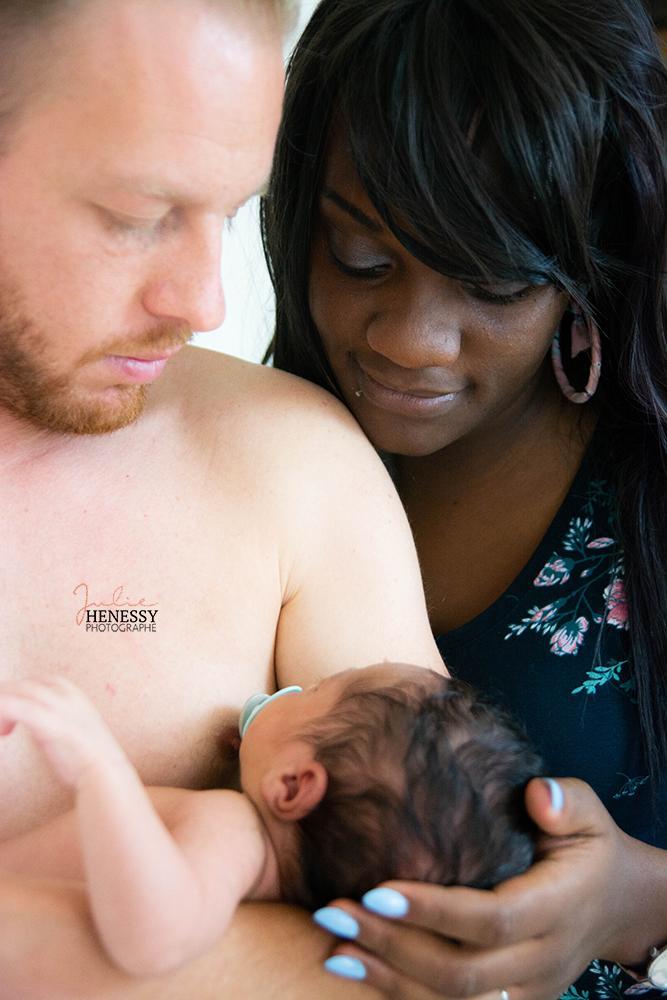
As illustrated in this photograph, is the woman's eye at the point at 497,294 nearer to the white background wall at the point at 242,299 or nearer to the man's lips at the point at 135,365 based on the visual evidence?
the man's lips at the point at 135,365

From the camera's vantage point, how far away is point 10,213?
1.32m

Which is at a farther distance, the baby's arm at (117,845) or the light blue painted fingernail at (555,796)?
the light blue painted fingernail at (555,796)

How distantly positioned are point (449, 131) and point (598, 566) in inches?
25.3

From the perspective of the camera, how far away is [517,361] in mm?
1680

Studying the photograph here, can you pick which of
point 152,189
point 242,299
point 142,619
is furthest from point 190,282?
point 242,299

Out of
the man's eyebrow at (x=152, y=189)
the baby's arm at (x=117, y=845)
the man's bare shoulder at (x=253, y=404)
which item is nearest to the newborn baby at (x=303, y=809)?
the baby's arm at (x=117, y=845)

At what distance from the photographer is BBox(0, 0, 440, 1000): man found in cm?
126

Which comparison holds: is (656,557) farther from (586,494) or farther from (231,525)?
(231,525)

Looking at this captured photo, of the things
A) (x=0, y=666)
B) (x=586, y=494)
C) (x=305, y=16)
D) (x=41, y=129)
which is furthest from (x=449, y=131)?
(x=305, y=16)

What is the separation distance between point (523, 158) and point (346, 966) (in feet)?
2.96

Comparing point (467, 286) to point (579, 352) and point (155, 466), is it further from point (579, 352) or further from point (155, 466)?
point (155, 466)

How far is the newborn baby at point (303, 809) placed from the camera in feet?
3.70

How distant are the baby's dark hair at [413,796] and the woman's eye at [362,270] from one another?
22.0 inches

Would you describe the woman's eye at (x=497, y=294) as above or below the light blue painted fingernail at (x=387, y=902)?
above
